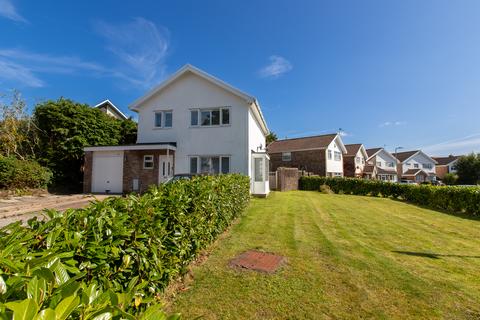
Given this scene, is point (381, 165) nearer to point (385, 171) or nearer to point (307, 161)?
point (385, 171)

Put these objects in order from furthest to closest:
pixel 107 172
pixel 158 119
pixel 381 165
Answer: pixel 381 165, pixel 158 119, pixel 107 172

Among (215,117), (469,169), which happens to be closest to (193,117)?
(215,117)

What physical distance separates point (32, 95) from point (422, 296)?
83.9 feet

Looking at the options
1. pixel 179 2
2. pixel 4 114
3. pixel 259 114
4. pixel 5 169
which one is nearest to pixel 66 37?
pixel 179 2

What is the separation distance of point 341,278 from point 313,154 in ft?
97.8

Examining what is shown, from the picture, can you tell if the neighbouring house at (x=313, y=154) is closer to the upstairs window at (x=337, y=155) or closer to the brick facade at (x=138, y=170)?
the upstairs window at (x=337, y=155)

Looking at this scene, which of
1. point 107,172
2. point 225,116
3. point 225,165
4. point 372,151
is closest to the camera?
point 225,165

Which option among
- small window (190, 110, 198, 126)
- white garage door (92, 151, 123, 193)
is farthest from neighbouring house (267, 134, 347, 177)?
white garage door (92, 151, 123, 193)

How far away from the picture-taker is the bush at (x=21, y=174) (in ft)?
45.2

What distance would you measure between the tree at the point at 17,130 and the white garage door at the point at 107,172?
5.27m

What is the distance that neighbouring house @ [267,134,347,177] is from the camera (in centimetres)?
3228

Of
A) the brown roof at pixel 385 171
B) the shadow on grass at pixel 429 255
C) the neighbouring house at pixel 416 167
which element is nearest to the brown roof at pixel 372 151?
the brown roof at pixel 385 171

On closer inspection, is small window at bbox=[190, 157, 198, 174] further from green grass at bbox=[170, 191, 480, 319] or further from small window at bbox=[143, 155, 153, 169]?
green grass at bbox=[170, 191, 480, 319]

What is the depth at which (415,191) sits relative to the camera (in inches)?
727
